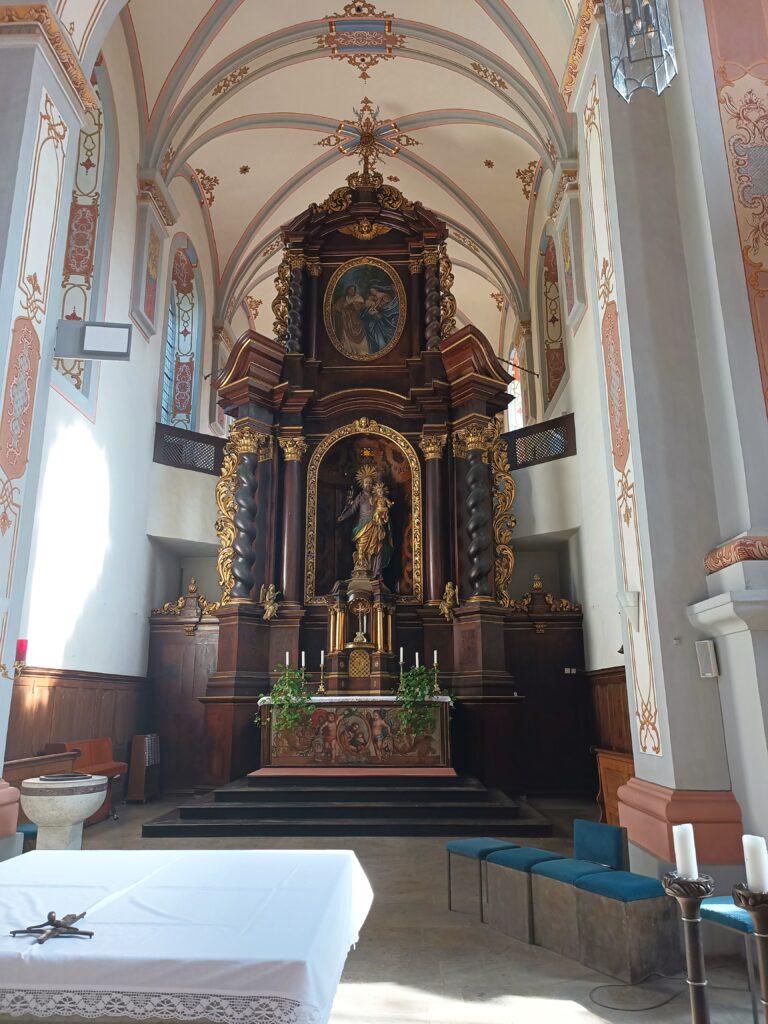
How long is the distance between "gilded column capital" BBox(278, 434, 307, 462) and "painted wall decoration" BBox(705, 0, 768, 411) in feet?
24.8

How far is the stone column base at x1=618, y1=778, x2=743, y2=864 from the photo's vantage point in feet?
13.0

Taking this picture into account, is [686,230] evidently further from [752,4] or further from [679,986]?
[679,986]

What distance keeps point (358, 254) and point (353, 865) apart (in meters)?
11.0

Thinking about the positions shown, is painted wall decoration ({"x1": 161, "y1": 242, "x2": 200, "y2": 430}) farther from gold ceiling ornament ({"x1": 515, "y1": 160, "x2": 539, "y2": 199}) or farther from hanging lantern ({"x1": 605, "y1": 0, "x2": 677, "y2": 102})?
hanging lantern ({"x1": 605, "y1": 0, "x2": 677, "y2": 102})

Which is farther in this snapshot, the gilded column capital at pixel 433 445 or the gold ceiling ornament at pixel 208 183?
the gold ceiling ornament at pixel 208 183

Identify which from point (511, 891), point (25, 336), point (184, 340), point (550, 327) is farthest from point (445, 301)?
point (511, 891)

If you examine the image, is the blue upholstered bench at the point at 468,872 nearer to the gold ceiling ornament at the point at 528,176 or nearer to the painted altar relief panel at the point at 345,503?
the painted altar relief panel at the point at 345,503

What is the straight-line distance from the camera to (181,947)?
206 centimetres

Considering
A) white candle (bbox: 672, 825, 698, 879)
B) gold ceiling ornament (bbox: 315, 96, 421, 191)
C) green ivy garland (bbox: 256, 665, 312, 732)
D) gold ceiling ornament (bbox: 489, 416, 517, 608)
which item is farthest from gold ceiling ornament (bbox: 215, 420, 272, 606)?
white candle (bbox: 672, 825, 698, 879)

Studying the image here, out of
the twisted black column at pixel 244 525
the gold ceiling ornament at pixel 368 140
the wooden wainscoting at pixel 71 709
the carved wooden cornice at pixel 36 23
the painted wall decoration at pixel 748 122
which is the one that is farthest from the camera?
the gold ceiling ornament at pixel 368 140

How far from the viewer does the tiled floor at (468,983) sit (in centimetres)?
331

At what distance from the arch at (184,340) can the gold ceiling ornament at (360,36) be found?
383 centimetres

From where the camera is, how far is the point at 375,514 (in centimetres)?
1099

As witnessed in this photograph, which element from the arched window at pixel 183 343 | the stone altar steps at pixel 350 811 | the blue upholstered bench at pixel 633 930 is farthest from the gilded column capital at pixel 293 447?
the blue upholstered bench at pixel 633 930
